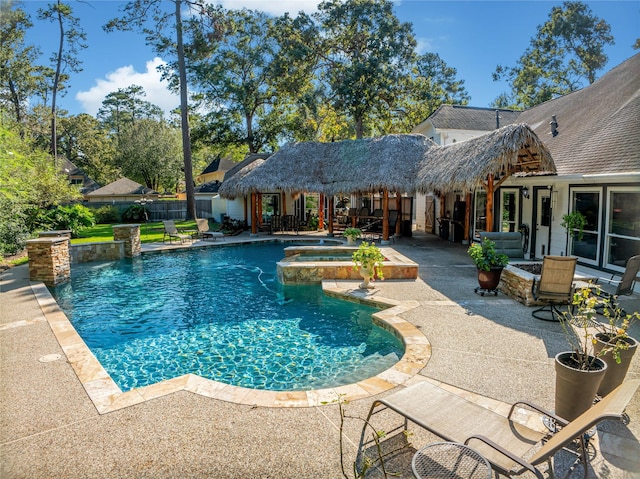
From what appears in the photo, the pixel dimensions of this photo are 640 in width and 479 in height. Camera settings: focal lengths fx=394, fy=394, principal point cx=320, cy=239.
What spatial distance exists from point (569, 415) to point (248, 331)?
512cm

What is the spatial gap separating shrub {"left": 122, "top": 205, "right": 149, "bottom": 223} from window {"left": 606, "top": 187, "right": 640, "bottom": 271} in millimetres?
25098

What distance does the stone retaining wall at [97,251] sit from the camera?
542 inches

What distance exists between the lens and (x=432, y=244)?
16.1 metres

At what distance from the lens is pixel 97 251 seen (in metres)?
14.2

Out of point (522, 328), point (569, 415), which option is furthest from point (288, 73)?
point (569, 415)

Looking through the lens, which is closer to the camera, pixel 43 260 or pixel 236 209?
pixel 43 260

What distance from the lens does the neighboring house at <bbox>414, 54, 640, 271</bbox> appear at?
901 centimetres

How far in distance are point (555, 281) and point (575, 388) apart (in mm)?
3685

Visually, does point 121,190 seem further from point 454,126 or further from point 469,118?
point 469,118

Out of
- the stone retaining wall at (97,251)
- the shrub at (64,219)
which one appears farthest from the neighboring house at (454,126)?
the shrub at (64,219)

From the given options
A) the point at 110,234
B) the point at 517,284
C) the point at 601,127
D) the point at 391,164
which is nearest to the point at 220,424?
the point at 517,284

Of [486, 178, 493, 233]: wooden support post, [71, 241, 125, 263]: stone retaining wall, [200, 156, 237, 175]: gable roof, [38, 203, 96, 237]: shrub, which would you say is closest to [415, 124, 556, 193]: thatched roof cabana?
[486, 178, 493, 233]: wooden support post

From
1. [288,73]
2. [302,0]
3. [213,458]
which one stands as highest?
[302,0]

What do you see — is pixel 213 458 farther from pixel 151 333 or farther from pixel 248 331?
pixel 151 333
